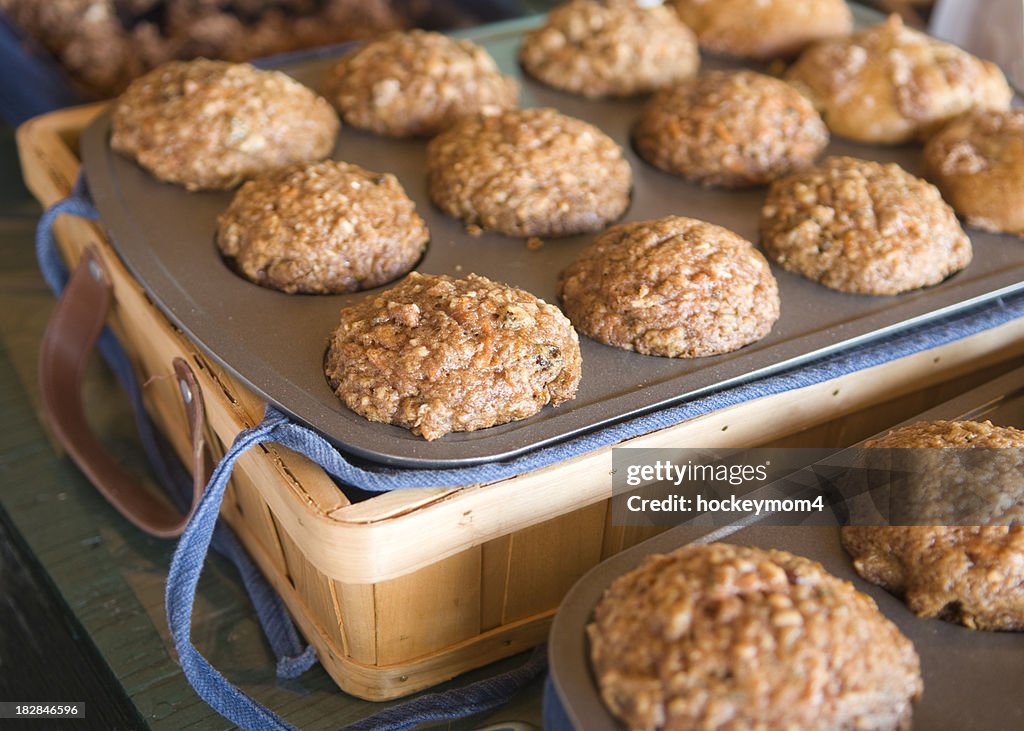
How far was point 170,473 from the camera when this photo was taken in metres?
1.67

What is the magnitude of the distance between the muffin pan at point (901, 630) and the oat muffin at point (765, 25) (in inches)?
48.8

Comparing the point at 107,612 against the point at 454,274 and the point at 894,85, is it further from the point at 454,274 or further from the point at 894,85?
the point at 894,85

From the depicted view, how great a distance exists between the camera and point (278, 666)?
1.40m

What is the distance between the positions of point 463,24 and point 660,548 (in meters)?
1.80

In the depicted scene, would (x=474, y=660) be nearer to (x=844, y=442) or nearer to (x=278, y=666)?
(x=278, y=666)

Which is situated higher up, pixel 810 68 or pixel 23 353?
pixel 810 68

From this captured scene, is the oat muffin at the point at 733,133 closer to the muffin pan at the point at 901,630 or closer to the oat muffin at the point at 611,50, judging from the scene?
the oat muffin at the point at 611,50

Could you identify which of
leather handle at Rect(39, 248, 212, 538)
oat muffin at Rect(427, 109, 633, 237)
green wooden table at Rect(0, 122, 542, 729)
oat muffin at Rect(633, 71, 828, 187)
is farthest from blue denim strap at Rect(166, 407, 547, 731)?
oat muffin at Rect(633, 71, 828, 187)

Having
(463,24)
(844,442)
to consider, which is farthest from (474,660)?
(463,24)

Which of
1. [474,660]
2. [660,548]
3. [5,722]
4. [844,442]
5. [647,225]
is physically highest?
[647,225]

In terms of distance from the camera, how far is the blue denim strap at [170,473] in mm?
1416

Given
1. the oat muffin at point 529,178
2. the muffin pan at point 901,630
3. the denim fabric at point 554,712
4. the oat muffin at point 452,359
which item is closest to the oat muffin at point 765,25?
the oat muffin at point 529,178

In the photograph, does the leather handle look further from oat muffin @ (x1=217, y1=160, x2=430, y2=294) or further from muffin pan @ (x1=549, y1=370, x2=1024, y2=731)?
muffin pan @ (x1=549, y1=370, x2=1024, y2=731)

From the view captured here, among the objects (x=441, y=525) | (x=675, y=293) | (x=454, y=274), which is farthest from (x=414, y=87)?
(x=441, y=525)
